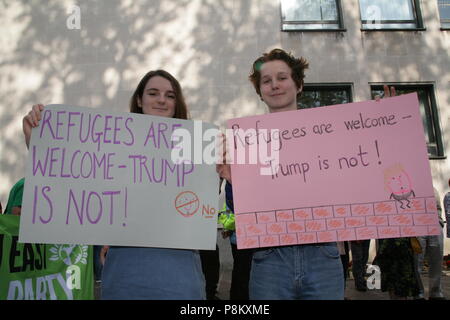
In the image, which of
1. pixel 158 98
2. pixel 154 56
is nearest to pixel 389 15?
pixel 154 56

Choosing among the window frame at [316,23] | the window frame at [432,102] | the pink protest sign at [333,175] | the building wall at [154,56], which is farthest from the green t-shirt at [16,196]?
the window frame at [432,102]

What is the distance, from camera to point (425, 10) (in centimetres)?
830

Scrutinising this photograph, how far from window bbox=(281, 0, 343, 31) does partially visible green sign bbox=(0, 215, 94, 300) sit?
7.23 metres

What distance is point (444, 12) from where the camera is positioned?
8.44 m

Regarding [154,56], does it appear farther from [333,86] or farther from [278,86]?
[278,86]

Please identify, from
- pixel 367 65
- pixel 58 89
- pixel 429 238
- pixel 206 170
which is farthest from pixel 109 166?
pixel 367 65

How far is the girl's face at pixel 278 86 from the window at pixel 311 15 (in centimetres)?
679

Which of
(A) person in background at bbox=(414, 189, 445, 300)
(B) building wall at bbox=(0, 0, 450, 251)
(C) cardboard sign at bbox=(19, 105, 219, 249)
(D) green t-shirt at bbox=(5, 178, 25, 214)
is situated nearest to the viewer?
(C) cardboard sign at bbox=(19, 105, 219, 249)

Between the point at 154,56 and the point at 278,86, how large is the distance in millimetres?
6255

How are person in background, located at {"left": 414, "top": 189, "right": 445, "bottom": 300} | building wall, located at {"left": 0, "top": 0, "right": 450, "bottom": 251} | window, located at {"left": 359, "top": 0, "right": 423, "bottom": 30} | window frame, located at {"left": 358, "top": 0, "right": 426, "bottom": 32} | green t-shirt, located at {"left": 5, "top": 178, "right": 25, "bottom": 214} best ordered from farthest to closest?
window, located at {"left": 359, "top": 0, "right": 423, "bottom": 30}
window frame, located at {"left": 358, "top": 0, "right": 426, "bottom": 32}
building wall, located at {"left": 0, "top": 0, "right": 450, "bottom": 251}
person in background, located at {"left": 414, "top": 189, "right": 445, "bottom": 300}
green t-shirt, located at {"left": 5, "top": 178, "right": 25, "bottom": 214}

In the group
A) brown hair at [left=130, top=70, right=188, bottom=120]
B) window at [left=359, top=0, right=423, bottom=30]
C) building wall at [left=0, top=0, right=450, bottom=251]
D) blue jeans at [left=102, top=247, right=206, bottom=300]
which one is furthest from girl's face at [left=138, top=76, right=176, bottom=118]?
window at [left=359, top=0, right=423, bottom=30]

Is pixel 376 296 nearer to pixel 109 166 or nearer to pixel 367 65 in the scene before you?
pixel 109 166

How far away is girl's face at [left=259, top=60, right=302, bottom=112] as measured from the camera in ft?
6.10

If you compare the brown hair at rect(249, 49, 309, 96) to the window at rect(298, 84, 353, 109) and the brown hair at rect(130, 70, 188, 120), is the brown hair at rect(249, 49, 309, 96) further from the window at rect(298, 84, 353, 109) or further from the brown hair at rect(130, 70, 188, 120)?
the window at rect(298, 84, 353, 109)
